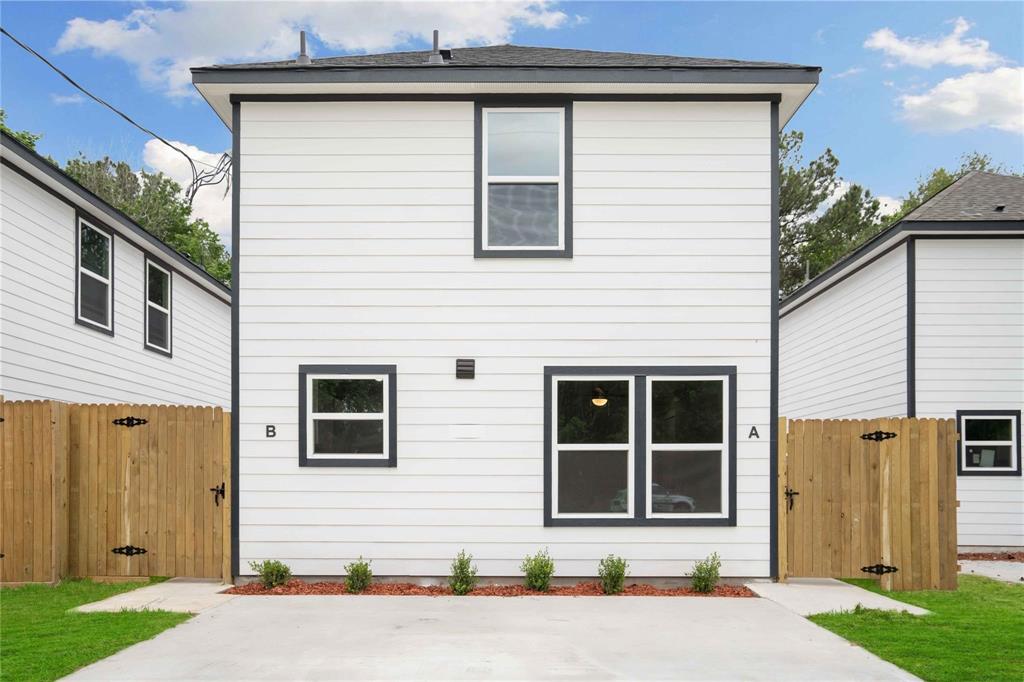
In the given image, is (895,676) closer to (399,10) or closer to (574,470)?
(574,470)

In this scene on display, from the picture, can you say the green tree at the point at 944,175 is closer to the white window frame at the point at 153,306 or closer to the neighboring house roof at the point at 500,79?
the neighboring house roof at the point at 500,79

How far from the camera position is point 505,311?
8.57 meters

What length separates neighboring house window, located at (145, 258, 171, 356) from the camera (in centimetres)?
1339

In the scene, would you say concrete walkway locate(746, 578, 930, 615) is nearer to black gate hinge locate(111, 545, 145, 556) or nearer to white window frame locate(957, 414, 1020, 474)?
white window frame locate(957, 414, 1020, 474)

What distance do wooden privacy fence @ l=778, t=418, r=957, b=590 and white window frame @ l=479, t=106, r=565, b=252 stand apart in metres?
3.27

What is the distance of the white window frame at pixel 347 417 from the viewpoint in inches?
332

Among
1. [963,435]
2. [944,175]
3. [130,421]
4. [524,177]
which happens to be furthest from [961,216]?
[944,175]

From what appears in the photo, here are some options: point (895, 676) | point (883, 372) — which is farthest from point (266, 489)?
point (883, 372)

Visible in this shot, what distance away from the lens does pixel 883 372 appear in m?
12.3

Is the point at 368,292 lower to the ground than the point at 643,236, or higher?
lower

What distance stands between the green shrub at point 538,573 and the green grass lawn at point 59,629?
3.25m

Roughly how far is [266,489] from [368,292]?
236 centimetres

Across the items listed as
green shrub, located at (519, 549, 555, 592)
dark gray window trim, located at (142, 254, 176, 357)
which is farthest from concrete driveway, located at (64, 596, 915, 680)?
dark gray window trim, located at (142, 254, 176, 357)

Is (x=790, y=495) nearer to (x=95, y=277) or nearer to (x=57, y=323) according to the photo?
(x=57, y=323)
